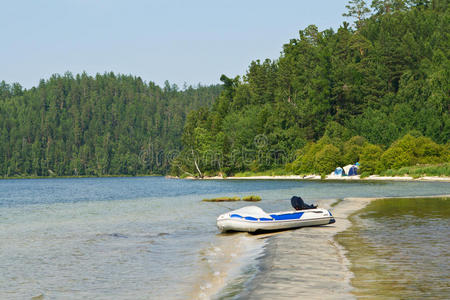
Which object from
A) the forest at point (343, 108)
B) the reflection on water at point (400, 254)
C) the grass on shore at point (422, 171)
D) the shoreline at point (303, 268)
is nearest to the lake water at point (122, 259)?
the shoreline at point (303, 268)

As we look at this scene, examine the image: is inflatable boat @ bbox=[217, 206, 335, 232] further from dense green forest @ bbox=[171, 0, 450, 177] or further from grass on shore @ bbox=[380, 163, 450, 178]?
dense green forest @ bbox=[171, 0, 450, 177]

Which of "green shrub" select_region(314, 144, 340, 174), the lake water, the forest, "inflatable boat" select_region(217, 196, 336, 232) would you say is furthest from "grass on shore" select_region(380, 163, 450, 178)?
"inflatable boat" select_region(217, 196, 336, 232)

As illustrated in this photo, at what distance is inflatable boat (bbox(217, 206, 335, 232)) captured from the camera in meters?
25.3

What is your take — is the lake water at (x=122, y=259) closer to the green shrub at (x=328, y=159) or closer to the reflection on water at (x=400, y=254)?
the reflection on water at (x=400, y=254)

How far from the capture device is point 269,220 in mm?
25344

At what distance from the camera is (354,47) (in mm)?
150625

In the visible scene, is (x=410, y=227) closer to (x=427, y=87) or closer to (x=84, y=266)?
(x=84, y=266)

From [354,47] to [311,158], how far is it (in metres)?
49.5

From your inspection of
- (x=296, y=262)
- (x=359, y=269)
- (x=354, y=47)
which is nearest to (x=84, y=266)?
(x=296, y=262)

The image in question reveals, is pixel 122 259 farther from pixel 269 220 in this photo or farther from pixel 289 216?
pixel 289 216

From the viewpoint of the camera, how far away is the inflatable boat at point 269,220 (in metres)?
25.3

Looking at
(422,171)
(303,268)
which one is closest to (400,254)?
(303,268)

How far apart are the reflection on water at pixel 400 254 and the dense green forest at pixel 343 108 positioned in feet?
234

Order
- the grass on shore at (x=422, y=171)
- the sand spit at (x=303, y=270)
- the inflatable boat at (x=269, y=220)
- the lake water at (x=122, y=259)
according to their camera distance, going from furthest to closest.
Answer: the grass on shore at (x=422, y=171)
the inflatable boat at (x=269, y=220)
the lake water at (x=122, y=259)
the sand spit at (x=303, y=270)
